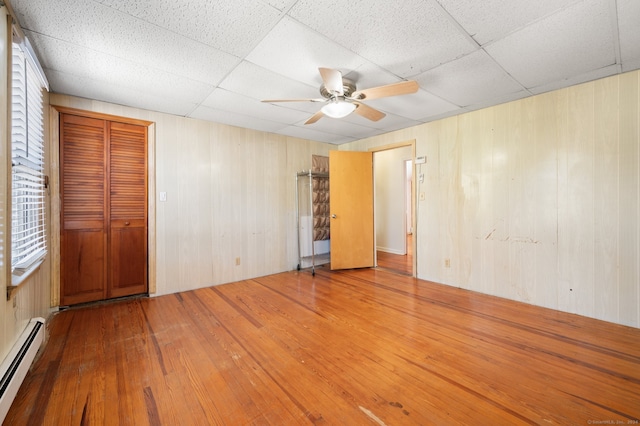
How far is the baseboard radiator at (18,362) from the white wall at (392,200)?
520cm

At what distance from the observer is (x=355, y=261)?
14.6 ft

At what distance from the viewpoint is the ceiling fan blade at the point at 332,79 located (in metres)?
1.81

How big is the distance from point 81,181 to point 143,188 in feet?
1.84

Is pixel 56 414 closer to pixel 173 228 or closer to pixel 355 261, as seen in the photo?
pixel 173 228


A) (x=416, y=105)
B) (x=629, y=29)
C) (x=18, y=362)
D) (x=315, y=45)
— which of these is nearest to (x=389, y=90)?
(x=315, y=45)

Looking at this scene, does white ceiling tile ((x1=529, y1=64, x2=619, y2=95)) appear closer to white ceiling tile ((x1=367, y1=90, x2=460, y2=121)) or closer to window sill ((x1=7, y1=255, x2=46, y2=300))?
white ceiling tile ((x1=367, y1=90, x2=460, y2=121))

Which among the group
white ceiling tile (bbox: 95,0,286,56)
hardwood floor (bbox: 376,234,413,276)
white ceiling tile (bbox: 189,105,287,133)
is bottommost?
hardwood floor (bbox: 376,234,413,276)

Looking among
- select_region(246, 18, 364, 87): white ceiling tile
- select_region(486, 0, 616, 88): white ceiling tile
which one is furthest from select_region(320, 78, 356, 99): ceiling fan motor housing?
select_region(486, 0, 616, 88): white ceiling tile

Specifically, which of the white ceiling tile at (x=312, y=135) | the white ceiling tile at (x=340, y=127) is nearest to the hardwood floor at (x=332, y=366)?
the white ceiling tile at (x=340, y=127)

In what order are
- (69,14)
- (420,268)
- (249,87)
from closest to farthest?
(69,14), (249,87), (420,268)

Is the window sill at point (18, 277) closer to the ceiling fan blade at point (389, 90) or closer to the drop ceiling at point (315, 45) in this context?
the drop ceiling at point (315, 45)

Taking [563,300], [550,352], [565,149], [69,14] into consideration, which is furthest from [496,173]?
[69,14]

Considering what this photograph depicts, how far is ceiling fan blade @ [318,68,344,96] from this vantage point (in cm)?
181

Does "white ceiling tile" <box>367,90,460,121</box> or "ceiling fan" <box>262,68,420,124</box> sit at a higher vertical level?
"white ceiling tile" <box>367,90,460,121</box>
